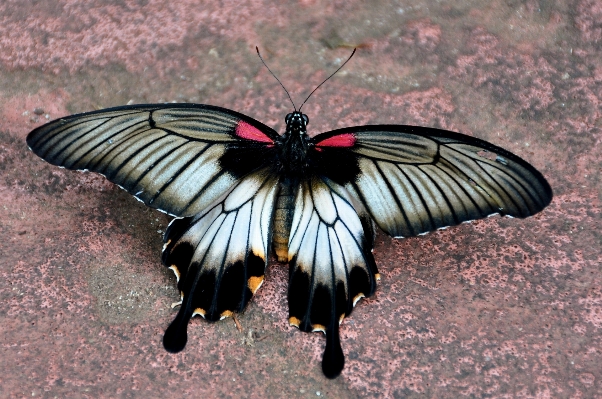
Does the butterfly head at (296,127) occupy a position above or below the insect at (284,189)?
above

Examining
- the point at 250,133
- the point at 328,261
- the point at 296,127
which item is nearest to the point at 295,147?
the point at 296,127

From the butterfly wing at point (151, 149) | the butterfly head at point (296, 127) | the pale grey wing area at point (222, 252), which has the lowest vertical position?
the pale grey wing area at point (222, 252)

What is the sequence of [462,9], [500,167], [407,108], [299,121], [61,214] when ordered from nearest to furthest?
[500,167] < [299,121] < [61,214] < [407,108] < [462,9]

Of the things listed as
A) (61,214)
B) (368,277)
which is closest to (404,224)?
(368,277)

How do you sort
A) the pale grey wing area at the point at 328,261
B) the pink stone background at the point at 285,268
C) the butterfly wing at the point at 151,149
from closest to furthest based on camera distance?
the pink stone background at the point at 285,268 → the pale grey wing area at the point at 328,261 → the butterfly wing at the point at 151,149

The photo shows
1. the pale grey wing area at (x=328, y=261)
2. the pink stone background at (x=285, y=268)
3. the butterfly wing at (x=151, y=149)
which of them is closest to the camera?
the pink stone background at (x=285, y=268)

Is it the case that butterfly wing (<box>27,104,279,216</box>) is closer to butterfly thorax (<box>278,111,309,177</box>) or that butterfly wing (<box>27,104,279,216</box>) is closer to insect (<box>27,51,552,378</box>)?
insect (<box>27,51,552,378</box>)

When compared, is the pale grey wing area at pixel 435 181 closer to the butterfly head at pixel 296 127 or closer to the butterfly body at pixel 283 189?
the butterfly body at pixel 283 189

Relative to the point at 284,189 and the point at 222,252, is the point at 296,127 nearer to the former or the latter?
the point at 284,189

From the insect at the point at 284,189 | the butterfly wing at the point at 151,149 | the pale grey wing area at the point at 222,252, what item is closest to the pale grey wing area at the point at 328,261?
the insect at the point at 284,189

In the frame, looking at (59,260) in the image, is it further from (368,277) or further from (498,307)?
(498,307)
